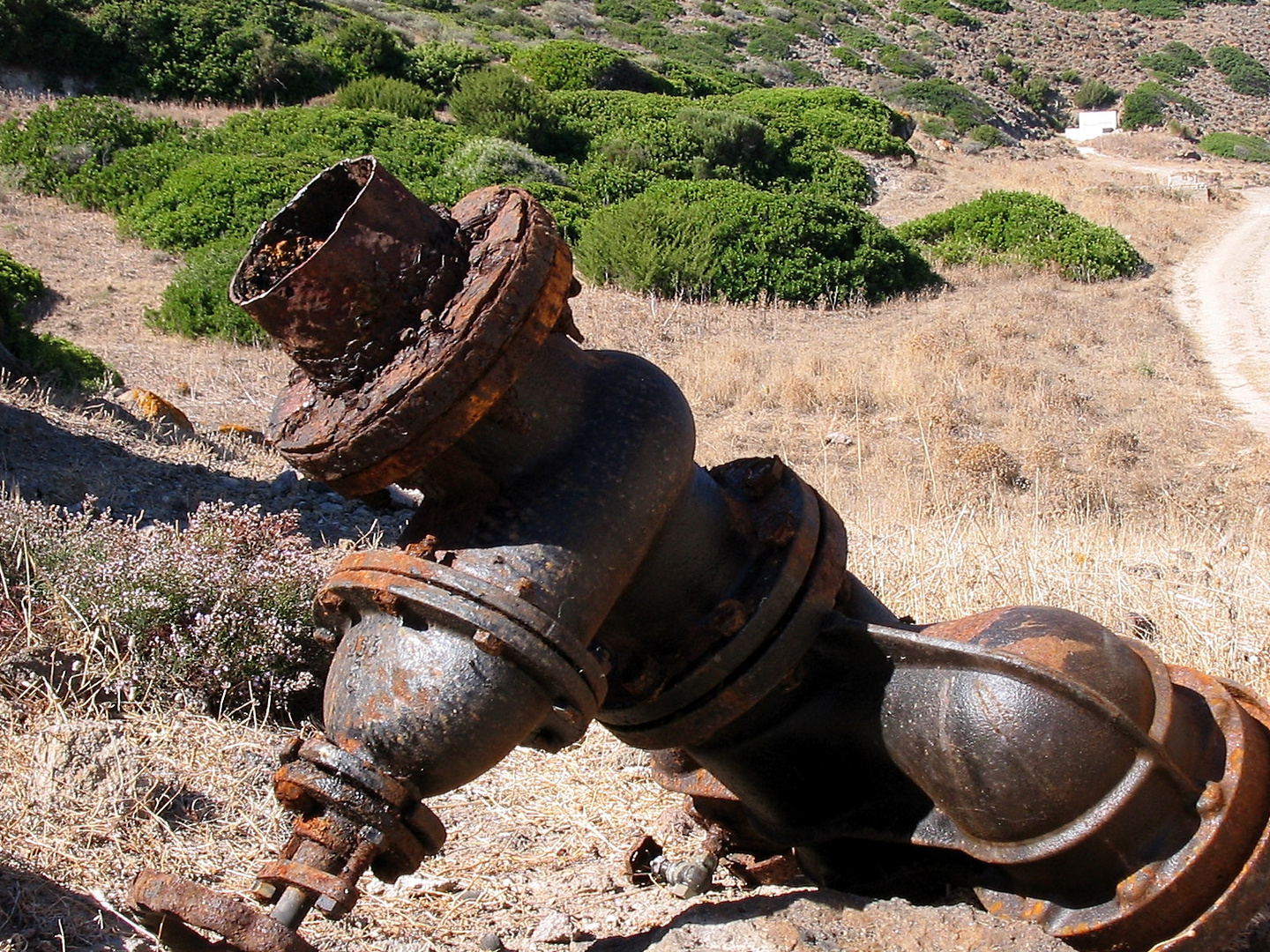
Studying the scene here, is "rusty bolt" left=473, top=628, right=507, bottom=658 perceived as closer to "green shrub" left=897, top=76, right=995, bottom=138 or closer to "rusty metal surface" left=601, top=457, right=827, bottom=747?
"rusty metal surface" left=601, top=457, right=827, bottom=747

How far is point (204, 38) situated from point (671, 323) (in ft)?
46.3

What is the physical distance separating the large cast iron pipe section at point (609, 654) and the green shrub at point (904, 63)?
43953 mm

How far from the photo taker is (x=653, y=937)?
2.17 metres

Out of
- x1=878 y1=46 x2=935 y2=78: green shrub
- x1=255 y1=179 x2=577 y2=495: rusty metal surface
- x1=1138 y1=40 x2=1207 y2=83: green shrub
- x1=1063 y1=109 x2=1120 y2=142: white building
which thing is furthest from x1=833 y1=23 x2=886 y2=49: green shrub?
x1=255 y1=179 x2=577 y2=495: rusty metal surface

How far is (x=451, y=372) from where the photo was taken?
1.70 metres

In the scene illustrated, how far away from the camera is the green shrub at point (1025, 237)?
17328mm

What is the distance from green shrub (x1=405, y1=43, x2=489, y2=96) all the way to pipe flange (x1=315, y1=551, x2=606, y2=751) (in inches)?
921

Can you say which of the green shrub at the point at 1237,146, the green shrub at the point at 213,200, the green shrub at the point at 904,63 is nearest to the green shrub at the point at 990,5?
the green shrub at the point at 904,63

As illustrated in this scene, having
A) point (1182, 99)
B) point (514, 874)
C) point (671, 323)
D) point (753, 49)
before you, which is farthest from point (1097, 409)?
point (1182, 99)

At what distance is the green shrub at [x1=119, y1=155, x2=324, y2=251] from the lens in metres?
15.0

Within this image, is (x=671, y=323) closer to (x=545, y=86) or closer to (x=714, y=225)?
(x=714, y=225)

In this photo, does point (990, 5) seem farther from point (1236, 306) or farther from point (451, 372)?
point (451, 372)

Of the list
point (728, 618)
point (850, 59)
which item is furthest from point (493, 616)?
point (850, 59)

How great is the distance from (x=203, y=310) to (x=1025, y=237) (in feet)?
40.4
